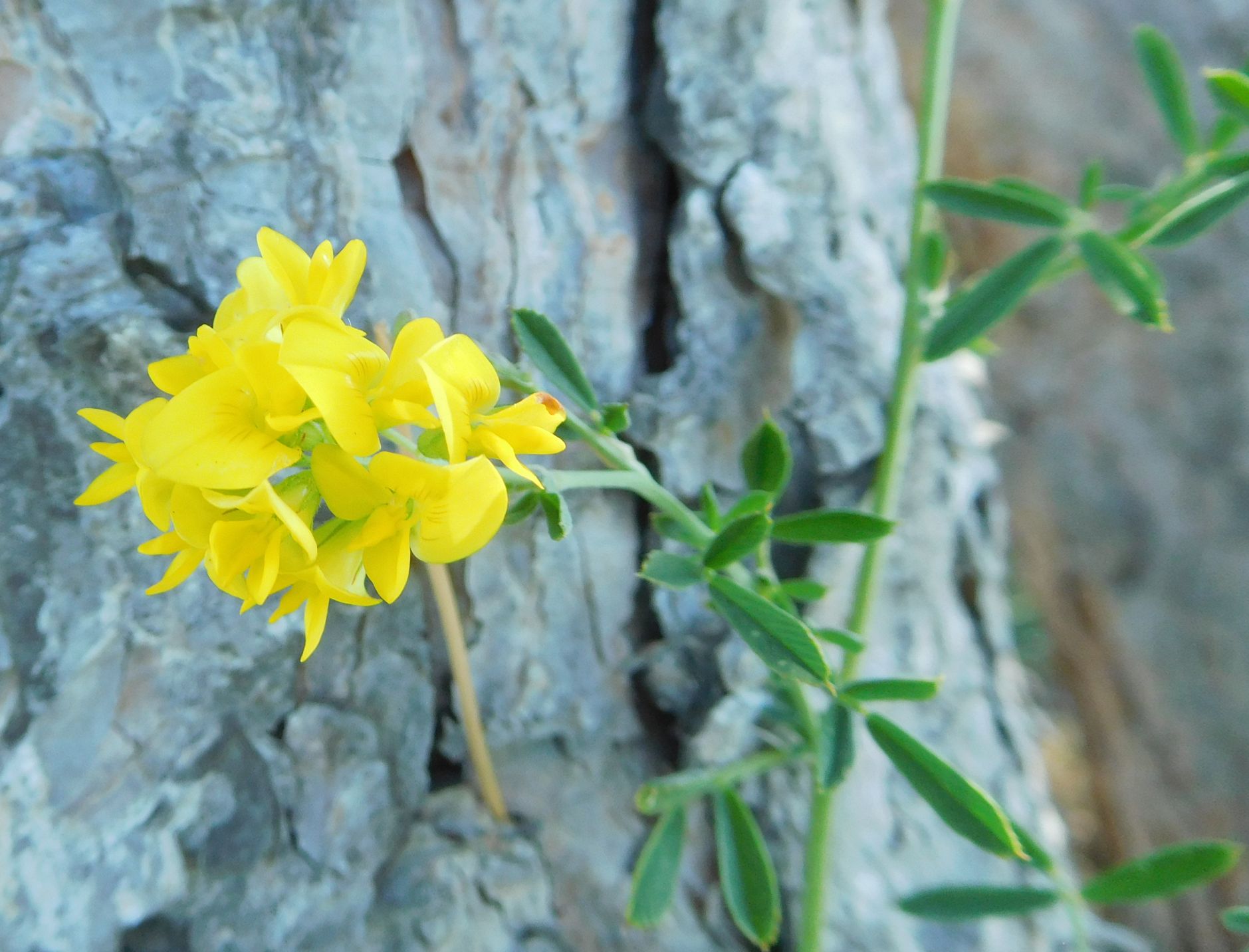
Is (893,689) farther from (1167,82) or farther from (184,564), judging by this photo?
(1167,82)

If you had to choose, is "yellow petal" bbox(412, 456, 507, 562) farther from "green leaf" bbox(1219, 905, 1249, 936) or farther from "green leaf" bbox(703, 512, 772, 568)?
"green leaf" bbox(1219, 905, 1249, 936)

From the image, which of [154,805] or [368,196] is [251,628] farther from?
[368,196]

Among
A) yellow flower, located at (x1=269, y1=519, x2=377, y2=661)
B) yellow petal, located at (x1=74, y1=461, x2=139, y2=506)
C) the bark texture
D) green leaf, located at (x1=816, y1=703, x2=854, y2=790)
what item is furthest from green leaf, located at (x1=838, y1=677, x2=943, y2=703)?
the bark texture

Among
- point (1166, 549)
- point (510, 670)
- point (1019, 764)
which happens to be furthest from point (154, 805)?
point (1166, 549)

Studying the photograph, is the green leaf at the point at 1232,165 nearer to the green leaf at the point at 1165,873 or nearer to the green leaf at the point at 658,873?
the green leaf at the point at 1165,873

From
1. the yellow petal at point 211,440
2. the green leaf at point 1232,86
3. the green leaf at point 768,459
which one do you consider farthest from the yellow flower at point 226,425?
the green leaf at point 1232,86

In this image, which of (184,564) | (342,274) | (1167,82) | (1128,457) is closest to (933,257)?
(1167,82)
